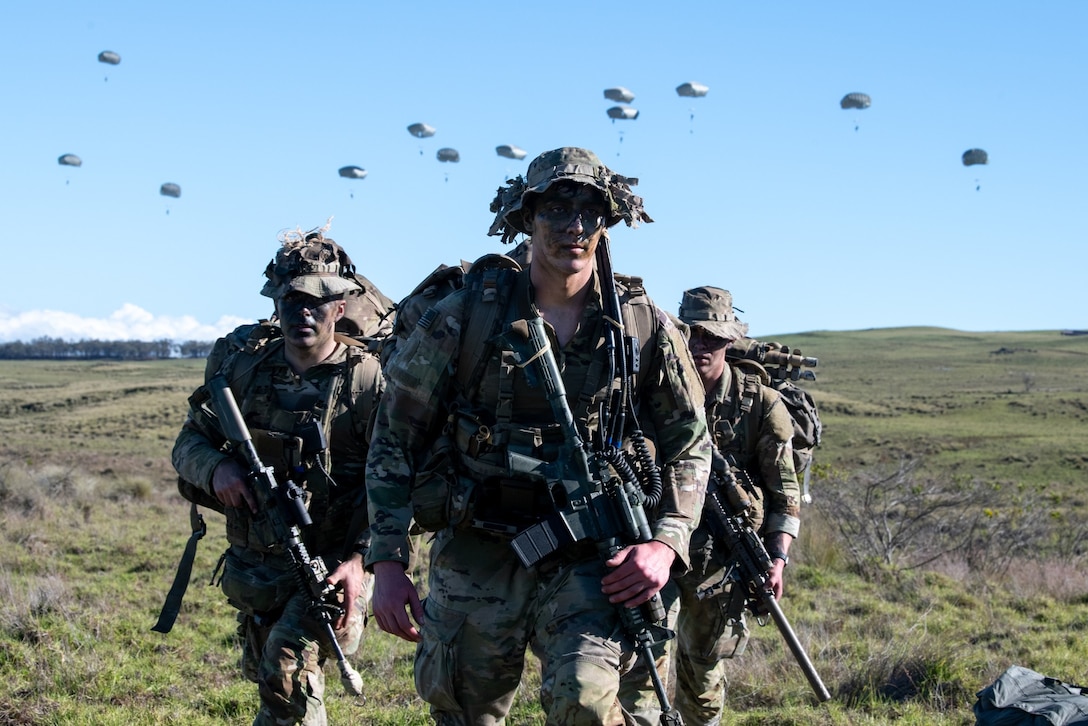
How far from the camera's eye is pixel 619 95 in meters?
49.7

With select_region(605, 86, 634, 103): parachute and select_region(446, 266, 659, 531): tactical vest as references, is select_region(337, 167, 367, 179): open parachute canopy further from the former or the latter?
select_region(446, 266, 659, 531): tactical vest

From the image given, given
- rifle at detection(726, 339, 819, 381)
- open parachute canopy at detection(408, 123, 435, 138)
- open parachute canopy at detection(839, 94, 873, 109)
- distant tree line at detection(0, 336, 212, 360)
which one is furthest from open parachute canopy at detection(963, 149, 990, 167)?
distant tree line at detection(0, 336, 212, 360)

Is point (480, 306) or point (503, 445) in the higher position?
point (480, 306)

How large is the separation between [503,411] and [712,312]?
230 cm

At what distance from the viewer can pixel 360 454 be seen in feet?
18.9

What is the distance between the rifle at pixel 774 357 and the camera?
655 centimetres

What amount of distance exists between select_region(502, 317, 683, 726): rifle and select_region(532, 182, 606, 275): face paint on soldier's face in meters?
0.30

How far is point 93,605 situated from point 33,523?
5285 mm

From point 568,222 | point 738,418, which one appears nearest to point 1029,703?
point 738,418

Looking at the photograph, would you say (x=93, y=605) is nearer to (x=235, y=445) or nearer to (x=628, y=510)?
(x=235, y=445)

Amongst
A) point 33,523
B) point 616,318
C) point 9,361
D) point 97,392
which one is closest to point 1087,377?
point 97,392

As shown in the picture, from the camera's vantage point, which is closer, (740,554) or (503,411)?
(503,411)

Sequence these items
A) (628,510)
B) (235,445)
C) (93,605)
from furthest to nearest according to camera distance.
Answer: (93,605) < (235,445) < (628,510)

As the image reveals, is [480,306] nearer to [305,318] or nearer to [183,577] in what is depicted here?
[305,318]
